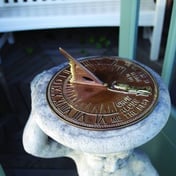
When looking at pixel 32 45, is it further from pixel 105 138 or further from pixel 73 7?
pixel 105 138

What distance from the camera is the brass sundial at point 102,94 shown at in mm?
831

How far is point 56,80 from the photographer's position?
98 cm

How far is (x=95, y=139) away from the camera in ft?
2.56

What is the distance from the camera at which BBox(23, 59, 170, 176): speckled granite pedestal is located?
0.79 metres

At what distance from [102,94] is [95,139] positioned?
6.5 inches

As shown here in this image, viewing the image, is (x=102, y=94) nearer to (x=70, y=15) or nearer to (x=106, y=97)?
(x=106, y=97)

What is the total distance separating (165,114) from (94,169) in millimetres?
289

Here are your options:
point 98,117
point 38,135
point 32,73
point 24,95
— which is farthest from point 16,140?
point 98,117

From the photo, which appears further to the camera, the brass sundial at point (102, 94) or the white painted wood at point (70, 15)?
the white painted wood at point (70, 15)

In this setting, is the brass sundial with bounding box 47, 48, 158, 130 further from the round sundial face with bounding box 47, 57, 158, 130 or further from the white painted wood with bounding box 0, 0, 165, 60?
the white painted wood with bounding box 0, 0, 165, 60

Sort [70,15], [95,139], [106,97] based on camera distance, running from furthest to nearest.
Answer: [70,15] → [106,97] → [95,139]

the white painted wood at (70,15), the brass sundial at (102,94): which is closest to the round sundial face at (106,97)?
the brass sundial at (102,94)

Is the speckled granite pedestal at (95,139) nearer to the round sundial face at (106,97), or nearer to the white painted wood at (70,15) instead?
the round sundial face at (106,97)

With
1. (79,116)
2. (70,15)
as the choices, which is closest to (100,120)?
(79,116)
